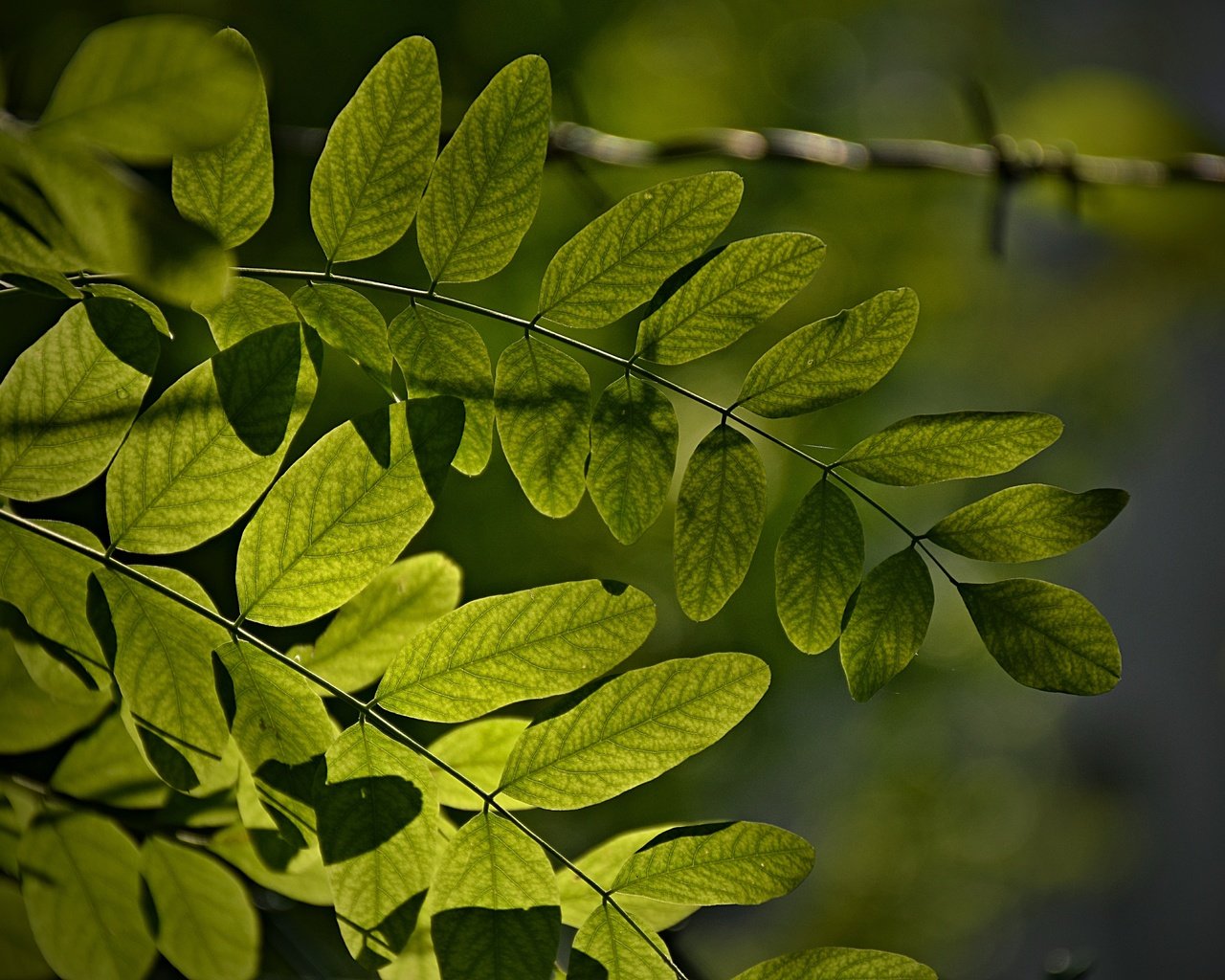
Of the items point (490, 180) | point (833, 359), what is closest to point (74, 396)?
point (490, 180)

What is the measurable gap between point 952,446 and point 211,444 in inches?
9.8

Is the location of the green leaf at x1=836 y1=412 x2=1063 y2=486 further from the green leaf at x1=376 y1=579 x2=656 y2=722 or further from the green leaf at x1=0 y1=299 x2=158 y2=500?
the green leaf at x1=0 y1=299 x2=158 y2=500

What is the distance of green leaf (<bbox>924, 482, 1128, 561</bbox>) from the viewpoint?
1.12 ft

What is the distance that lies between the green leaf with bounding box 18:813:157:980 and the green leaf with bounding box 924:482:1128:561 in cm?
32

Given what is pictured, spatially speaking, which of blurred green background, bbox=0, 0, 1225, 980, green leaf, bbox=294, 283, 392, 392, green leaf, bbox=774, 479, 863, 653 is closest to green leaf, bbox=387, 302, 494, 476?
green leaf, bbox=294, 283, 392, 392

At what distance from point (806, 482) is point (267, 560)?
Result: 0.78m

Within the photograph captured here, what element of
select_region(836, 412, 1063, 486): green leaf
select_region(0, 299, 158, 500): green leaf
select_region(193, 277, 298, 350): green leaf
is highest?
select_region(193, 277, 298, 350): green leaf

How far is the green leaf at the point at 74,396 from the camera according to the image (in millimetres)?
308

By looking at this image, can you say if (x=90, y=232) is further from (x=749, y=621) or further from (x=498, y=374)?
(x=749, y=621)

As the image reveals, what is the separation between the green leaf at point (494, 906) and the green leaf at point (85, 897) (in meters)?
0.13

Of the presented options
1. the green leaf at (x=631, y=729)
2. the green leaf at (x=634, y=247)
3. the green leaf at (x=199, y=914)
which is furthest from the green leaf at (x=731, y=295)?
the green leaf at (x=199, y=914)

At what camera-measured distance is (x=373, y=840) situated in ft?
1.00

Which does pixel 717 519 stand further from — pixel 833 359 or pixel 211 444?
pixel 211 444

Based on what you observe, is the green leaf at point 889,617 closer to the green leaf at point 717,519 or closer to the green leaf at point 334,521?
the green leaf at point 717,519
